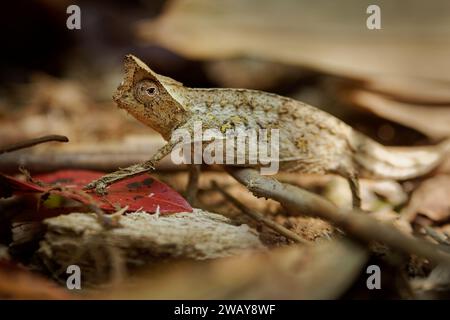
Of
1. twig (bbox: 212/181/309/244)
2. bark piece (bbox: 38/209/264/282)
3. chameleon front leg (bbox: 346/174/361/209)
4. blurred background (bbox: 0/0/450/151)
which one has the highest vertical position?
blurred background (bbox: 0/0/450/151)

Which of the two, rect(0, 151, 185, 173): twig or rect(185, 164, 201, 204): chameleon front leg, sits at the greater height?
rect(0, 151, 185, 173): twig

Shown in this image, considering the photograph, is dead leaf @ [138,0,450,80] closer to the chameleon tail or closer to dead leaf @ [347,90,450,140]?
dead leaf @ [347,90,450,140]

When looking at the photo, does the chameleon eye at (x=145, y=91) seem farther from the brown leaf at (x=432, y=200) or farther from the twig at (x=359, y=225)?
the brown leaf at (x=432, y=200)

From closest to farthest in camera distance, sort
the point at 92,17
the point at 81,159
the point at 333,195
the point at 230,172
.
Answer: the point at 230,172 → the point at 333,195 → the point at 81,159 → the point at 92,17

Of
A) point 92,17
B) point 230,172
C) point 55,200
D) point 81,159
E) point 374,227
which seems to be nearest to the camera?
point 374,227

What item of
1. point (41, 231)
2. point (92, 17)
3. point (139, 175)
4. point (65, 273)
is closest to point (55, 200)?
point (41, 231)

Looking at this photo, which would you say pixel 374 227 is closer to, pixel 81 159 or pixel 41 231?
pixel 41 231

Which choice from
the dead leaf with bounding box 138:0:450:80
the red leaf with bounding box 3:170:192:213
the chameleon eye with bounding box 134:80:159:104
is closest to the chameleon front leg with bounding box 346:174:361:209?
the dead leaf with bounding box 138:0:450:80
